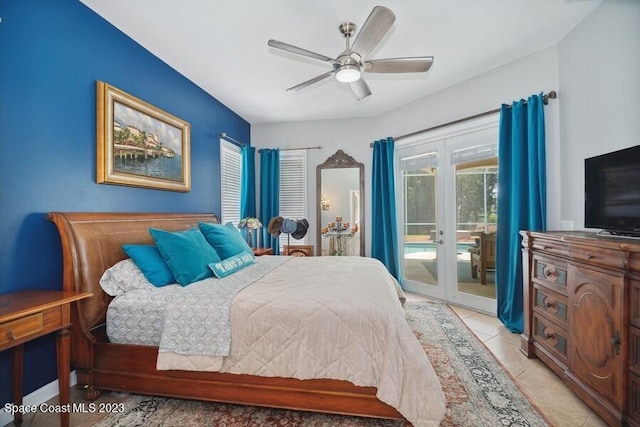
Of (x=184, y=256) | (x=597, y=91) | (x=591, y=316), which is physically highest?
(x=597, y=91)

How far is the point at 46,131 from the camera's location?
1.84 m

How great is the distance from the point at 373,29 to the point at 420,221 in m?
2.80

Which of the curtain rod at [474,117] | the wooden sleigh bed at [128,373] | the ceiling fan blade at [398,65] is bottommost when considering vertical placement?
the wooden sleigh bed at [128,373]

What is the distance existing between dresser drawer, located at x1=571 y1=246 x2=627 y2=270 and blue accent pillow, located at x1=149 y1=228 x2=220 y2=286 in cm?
260

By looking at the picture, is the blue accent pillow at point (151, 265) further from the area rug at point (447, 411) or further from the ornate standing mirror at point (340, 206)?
the ornate standing mirror at point (340, 206)

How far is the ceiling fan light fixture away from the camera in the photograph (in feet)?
6.92

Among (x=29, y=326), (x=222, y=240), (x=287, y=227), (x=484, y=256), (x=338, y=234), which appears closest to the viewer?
(x=29, y=326)

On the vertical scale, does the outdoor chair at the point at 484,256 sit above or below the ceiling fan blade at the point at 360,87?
below

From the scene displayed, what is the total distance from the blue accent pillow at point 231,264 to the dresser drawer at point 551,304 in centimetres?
251

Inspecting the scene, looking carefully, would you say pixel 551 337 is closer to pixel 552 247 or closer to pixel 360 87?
pixel 552 247

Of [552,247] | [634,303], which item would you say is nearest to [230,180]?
[552,247]

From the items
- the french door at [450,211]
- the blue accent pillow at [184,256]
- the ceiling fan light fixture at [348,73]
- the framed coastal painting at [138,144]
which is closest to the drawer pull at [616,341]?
the french door at [450,211]

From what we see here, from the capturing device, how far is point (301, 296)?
1.70 metres

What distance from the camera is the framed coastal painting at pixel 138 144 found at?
2188 millimetres
